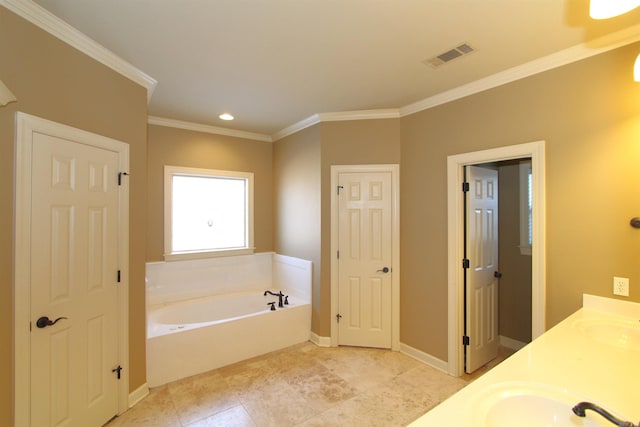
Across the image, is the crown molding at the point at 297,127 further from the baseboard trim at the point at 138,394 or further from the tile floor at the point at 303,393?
the baseboard trim at the point at 138,394

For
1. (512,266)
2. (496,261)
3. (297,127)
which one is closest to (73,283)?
(297,127)

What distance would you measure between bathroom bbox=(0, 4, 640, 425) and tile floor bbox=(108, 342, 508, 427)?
1.01ft

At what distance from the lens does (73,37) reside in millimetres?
1969

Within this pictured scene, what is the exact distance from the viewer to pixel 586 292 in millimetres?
2113

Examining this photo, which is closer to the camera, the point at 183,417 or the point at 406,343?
the point at 183,417

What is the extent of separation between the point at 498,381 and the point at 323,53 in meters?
2.20

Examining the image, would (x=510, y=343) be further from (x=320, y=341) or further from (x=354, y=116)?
(x=354, y=116)

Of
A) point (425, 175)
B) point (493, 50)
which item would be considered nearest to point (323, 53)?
point (493, 50)

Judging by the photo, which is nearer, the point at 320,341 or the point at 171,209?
the point at 320,341

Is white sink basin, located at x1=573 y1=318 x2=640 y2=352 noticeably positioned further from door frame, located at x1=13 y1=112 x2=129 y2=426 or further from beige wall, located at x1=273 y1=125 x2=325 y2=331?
door frame, located at x1=13 y1=112 x2=129 y2=426

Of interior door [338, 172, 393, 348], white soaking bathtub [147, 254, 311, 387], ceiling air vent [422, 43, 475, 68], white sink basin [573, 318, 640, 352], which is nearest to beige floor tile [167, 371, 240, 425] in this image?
white soaking bathtub [147, 254, 311, 387]

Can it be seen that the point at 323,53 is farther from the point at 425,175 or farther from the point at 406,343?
the point at 406,343

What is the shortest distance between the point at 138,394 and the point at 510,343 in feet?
12.7

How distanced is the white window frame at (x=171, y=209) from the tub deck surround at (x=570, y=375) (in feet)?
11.6
